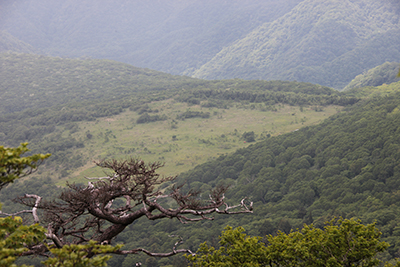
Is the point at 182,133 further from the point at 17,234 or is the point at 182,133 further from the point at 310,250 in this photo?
the point at 17,234

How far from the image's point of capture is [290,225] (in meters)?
65.4

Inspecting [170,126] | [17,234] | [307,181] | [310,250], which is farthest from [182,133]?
[17,234]

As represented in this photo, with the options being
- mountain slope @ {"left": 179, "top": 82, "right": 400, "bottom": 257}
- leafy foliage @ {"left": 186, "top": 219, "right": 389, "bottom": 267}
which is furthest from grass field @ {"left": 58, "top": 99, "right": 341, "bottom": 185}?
leafy foliage @ {"left": 186, "top": 219, "right": 389, "bottom": 267}

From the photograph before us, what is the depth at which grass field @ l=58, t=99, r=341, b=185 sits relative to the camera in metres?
132

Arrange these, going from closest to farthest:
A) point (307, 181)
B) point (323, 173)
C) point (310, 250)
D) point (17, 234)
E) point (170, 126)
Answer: point (17, 234)
point (310, 250)
point (323, 173)
point (307, 181)
point (170, 126)

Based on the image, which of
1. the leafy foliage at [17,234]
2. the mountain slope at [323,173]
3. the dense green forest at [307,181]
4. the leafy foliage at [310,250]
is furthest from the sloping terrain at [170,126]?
the leafy foliage at [17,234]

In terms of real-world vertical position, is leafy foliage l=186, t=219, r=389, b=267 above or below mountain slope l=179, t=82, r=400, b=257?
above

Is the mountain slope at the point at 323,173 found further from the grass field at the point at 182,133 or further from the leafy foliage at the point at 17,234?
the leafy foliage at the point at 17,234

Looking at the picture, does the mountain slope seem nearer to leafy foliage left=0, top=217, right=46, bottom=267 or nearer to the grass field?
the grass field

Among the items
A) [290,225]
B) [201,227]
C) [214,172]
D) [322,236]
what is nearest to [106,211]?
[322,236]

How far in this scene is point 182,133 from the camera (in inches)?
6038

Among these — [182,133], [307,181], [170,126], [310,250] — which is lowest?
[307,181]

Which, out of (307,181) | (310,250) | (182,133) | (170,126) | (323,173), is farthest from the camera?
(170,126)

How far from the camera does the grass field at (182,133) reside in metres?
132
